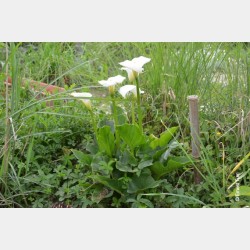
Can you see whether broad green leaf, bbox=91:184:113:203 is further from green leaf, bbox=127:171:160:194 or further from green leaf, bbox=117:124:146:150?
green leaf, bbox=117:124:146:150

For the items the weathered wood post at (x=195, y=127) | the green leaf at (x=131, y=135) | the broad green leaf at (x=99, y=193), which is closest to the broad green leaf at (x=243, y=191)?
the weathered wood post at (x=195, y=127)

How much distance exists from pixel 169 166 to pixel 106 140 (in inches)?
12.7

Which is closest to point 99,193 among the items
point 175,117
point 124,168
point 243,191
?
point 124,168

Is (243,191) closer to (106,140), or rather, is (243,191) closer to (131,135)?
(131,135)

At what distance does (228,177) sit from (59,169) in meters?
0.85

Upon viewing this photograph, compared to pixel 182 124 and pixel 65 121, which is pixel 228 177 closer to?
pixel 182 124

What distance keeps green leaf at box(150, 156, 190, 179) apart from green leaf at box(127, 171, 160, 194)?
65mm

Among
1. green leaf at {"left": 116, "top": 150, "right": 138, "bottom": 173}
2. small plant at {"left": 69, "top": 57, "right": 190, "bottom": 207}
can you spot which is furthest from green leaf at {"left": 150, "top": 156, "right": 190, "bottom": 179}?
green leaf at {"left": 116, "top": 150, "right": 138, "bottom": 173}

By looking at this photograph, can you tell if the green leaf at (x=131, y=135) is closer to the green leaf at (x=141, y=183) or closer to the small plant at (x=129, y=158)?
the small plant at (x=129, y=158)

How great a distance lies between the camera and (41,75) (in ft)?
12.5

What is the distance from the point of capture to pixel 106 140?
251cm

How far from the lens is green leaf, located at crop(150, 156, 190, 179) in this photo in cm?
249

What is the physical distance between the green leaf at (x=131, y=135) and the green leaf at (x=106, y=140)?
0.08 meters

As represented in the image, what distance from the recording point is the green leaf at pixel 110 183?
8.05 feet
